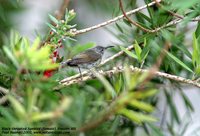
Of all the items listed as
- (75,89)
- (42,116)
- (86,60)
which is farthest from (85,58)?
(42,116)

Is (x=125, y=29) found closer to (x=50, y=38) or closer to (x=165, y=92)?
(x=165, y=92)

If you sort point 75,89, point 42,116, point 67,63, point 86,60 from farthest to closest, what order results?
point 86,60 < point 67,63 < point 75,89 < point 42,116

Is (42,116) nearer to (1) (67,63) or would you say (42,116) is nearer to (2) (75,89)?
(2) (75,89)

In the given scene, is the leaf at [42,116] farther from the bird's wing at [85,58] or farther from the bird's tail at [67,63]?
the bird's wing at [85,58]

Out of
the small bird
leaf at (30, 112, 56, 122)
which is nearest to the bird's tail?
the small bird

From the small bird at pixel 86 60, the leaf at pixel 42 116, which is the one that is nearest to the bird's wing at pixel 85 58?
the small bird at pixel 86 60

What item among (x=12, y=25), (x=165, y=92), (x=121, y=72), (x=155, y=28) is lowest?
(x=165, y=92)

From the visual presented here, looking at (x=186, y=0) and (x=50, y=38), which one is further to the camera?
(x=50, y=38)

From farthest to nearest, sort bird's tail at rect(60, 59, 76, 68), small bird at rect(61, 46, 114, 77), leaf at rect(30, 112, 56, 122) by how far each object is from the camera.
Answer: small bird at rect(61, 46, 114, 77), bird's tail at rect(60, 59, 76, 68), leaf at rect(30, 112, 56, 122)

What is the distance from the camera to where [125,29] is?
82.3 inches

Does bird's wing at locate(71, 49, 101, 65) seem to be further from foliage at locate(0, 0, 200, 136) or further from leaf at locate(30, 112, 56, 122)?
leaf at locate(30, 112, 56, 122)

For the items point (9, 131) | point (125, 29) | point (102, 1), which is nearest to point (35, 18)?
point (102, 1)

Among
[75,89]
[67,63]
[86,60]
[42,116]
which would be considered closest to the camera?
[42,116]

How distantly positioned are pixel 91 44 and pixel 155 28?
0.68 meters
